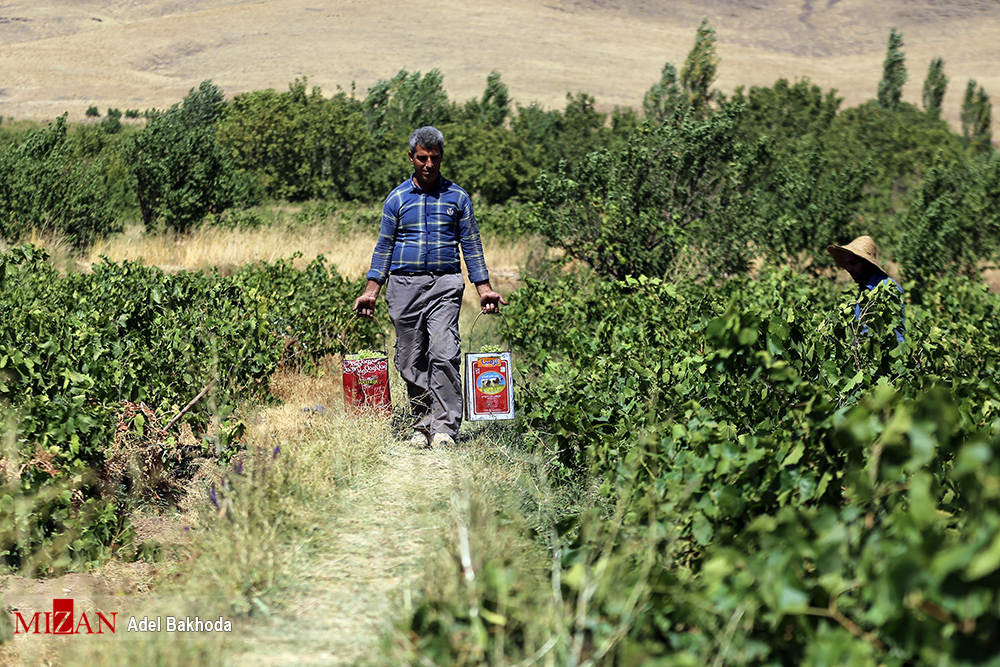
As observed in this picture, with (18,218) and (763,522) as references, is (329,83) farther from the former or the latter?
(763,522)

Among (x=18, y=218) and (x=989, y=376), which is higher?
(x=989, y=376)

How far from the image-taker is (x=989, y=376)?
189 inches

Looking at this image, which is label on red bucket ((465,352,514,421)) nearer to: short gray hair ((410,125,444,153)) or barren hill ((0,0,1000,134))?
short gray hair ((410,125,444,153))

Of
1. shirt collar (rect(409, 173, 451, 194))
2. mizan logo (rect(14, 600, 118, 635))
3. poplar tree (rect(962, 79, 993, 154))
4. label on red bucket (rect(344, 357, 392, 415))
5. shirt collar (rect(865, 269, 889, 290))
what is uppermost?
shirt collar (rect(409, 173, 451, 194))

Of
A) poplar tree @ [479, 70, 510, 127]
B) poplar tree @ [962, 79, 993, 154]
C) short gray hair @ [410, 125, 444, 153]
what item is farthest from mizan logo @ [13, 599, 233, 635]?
poplar tree @ [962, 79, 993, 154]

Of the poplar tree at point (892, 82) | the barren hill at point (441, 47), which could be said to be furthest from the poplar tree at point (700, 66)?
the barren hill at point (441, 47)

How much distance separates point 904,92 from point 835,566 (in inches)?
3847

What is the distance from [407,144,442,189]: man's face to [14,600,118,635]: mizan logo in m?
2.83

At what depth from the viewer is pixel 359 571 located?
346 cm

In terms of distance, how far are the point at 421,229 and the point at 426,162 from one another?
400 mm

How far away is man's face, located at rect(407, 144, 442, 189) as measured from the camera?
520cm

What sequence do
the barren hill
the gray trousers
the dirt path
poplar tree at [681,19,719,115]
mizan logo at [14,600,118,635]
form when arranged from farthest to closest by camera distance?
the barren hill
poplar tree at [681,19,719,115]
the gray trousers
mizan logo at [14,600,118,635]
the dirt path

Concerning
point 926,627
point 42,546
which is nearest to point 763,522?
point 926,627

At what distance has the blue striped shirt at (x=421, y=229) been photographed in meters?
Result: 5.36
